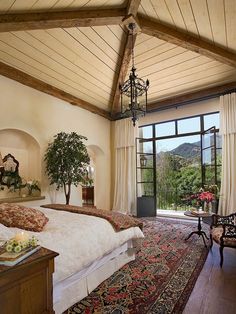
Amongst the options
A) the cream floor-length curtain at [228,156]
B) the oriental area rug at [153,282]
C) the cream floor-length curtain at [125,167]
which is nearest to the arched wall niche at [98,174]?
the cream floor-length curtain at [125,167]

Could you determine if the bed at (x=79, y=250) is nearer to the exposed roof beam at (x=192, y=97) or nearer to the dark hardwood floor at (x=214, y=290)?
the dark hardwood floor at (x=214, y=290)

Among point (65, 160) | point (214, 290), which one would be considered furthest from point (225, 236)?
point (65, 160)

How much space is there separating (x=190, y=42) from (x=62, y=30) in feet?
6.93

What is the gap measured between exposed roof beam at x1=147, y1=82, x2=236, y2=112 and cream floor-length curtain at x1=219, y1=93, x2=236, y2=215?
0.70ft

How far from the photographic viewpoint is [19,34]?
11.2ft

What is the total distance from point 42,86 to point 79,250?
3854 millimetres

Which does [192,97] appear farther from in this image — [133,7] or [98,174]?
[98,174]

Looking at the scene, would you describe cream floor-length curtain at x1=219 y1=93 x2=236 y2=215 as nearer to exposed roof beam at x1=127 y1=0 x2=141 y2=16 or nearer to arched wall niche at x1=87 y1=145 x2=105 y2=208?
exposed roof beam at x1=127 y1=0 x2=141 y2=16

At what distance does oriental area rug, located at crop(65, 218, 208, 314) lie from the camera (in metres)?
1.98

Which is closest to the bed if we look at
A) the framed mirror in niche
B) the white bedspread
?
the white bedspread

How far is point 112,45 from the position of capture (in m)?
3.96

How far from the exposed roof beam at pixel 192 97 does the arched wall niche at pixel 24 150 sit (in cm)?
339

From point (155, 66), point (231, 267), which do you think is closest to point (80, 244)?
point (231, 267)

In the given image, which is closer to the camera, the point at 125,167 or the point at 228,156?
the point at 228,156
